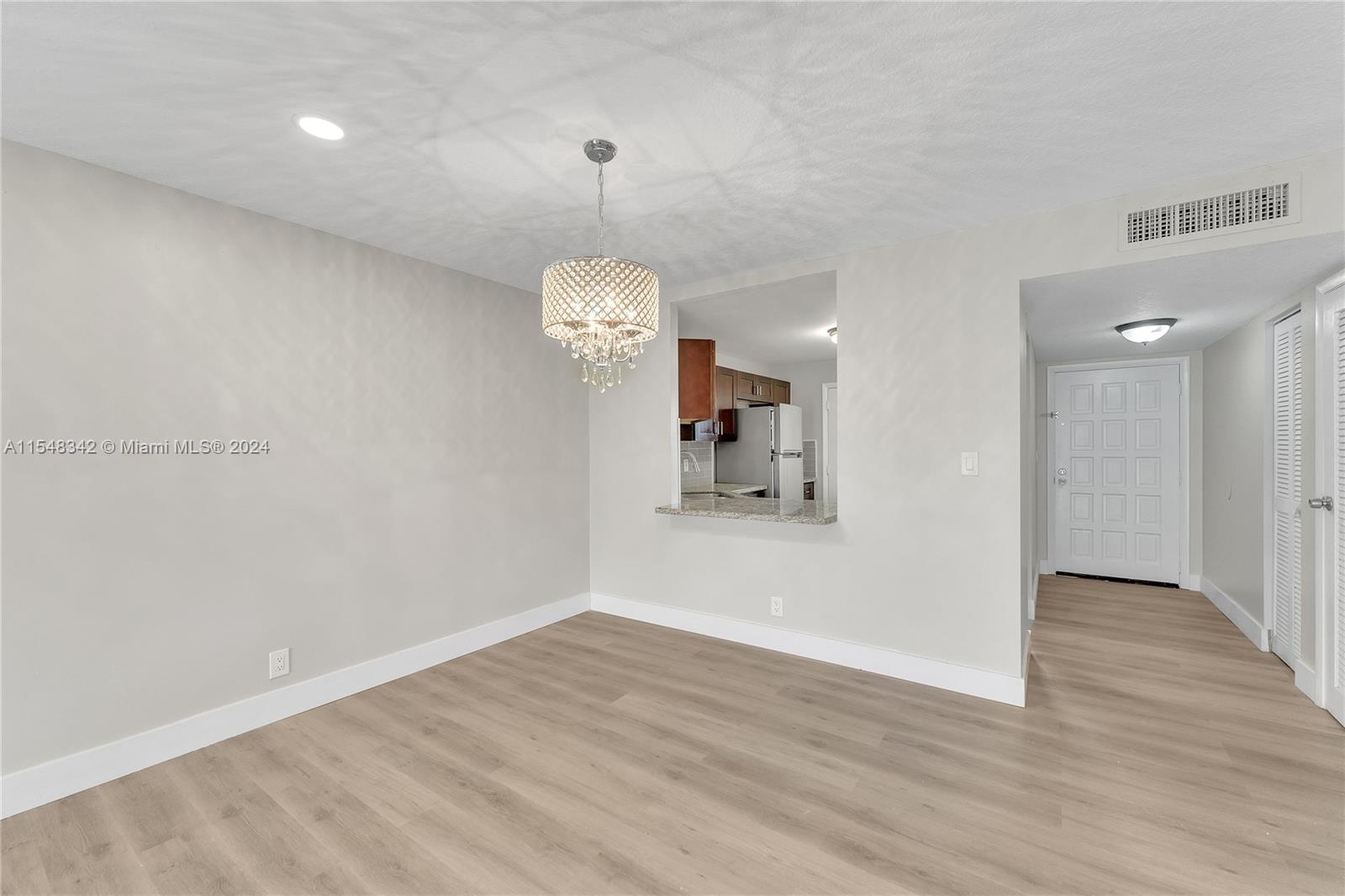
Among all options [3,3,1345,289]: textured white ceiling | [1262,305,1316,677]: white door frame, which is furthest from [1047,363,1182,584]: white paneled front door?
[3,3,1345,289]: textured white ceiling

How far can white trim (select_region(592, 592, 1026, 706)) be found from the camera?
2965 millimetres

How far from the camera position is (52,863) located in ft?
5.96

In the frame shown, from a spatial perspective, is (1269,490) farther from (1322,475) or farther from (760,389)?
(760,389)

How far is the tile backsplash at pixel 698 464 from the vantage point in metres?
5.26

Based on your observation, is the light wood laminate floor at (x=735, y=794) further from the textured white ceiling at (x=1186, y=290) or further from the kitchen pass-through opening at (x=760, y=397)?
the textured white ceiling at (x=1186, y=290)

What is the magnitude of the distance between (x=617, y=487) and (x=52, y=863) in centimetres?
323

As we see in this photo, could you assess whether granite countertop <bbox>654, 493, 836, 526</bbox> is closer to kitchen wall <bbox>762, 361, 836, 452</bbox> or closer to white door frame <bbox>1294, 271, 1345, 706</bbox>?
white door frame <bbox>1294, 271, 1345, 706</bbox>

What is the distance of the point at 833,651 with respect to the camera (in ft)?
11.3

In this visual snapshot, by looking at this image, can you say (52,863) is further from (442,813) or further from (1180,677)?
(1180,677)

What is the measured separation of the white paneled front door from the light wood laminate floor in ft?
7.82

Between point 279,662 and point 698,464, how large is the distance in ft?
11.7

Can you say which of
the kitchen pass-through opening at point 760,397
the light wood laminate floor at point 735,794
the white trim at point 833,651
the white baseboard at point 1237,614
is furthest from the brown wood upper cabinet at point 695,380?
the white baseboard at point 1237,614

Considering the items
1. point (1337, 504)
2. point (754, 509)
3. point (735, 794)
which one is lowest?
point (735, 794)

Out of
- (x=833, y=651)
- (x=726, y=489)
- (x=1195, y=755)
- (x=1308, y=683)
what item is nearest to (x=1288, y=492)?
(x=1308, y=683)
